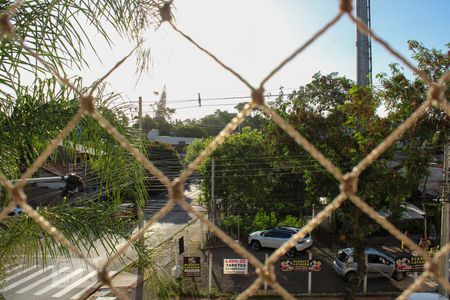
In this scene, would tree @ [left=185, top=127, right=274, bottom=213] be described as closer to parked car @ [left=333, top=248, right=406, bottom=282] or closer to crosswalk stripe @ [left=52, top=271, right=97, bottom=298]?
parked car @ [left=333, top=248, right=406, bottom=282]

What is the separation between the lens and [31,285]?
10789mm

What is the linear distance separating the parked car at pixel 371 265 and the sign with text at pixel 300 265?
4.83ft

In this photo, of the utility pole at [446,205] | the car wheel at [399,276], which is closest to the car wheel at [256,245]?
the car wheel at [399,276]

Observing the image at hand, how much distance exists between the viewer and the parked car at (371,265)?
10609 mm

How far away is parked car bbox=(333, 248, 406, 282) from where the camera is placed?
34.8ft

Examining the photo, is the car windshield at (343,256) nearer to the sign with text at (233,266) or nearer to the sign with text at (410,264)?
the sign with text at (410,264)

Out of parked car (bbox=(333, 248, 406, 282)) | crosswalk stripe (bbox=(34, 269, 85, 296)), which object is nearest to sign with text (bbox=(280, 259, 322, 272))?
parked car (bbox=(333, 248, 406, 282))

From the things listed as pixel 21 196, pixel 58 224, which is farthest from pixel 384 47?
pixel 58 224

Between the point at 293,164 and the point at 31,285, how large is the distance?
325 inches

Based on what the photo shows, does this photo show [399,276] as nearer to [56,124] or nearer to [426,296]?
[426,296]

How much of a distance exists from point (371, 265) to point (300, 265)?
2.53 m

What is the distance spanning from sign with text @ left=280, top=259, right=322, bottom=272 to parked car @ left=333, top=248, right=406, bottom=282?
147 cm

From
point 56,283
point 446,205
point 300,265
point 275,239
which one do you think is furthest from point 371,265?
point 56,283

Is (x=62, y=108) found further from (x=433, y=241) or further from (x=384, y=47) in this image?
(x=433, y=241)
